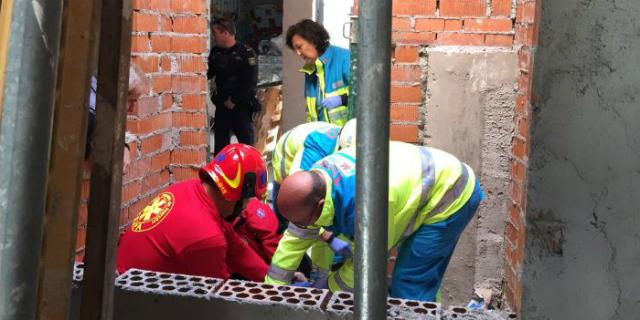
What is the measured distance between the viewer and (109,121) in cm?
154

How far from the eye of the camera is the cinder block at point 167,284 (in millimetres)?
2135

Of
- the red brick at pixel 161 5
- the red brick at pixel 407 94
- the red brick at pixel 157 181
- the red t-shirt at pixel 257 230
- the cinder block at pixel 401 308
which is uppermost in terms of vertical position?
the red brick at pixel 161 5

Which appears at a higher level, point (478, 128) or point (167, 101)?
point (167, 101)

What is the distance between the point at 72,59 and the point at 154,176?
8.05 ft

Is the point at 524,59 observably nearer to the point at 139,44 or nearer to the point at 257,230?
the point at 139,44

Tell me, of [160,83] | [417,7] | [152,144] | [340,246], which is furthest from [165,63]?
[417,7]

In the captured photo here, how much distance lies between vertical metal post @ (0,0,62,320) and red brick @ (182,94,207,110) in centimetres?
291

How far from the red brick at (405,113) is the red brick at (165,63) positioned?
4.30ft

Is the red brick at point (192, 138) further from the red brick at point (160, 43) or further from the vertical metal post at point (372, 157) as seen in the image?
the vertical metal post at point (372, 157)

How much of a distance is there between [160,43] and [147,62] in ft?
0.60

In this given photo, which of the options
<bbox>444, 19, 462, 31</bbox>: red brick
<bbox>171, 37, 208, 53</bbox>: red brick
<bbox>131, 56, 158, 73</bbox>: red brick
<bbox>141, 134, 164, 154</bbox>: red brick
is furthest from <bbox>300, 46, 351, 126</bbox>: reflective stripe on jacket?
<bbox>131, 56, 158, 73</bbox>: red brick

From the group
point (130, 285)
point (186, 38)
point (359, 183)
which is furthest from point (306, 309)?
point (186, 38)

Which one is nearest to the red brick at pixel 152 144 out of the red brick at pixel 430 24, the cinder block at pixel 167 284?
the cinder block at pixel 167 284

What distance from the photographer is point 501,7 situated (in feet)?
12.9
